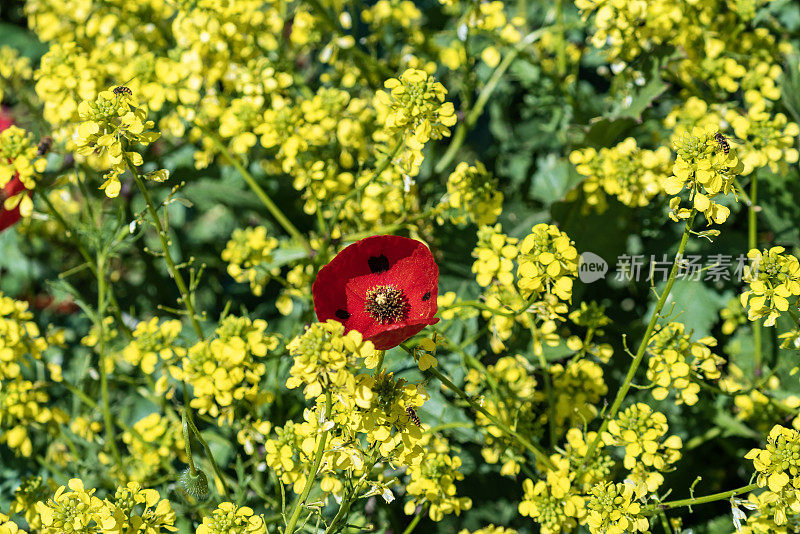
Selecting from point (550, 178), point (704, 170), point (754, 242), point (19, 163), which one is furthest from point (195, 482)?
point (550, 178)

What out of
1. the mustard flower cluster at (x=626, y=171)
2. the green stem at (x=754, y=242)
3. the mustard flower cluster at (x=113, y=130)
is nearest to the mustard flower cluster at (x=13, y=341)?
the mustard flower cluster at (x=113, y=130)

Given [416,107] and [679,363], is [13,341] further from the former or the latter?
[679,363]

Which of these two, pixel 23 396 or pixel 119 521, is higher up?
pixel 23 396

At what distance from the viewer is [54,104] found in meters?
1.31

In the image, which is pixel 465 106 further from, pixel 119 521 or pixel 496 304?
pixel 119 521

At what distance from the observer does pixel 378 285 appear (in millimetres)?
1112

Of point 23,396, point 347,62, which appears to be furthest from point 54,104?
point 347,62

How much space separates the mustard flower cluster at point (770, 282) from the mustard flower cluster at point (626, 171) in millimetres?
311

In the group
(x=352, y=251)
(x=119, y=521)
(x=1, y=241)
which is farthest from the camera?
(x=1, y=241)

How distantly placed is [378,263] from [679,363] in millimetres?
470

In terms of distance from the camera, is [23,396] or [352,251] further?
[23,396]

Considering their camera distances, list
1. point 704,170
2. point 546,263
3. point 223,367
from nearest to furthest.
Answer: point 704,170
point 546,263
point 223,367

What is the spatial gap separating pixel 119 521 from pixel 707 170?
2.71 feet

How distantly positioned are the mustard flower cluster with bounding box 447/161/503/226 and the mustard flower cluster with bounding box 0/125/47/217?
0.67 meters
